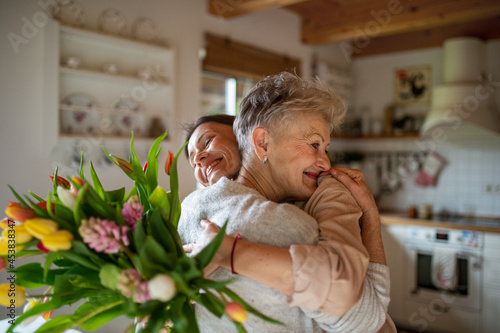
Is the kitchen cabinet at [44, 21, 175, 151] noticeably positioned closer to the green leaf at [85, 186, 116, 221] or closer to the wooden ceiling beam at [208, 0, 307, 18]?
the wooden ceiling beam at [208, 0, 307, 18]

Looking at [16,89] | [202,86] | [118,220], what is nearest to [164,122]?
[202,86]

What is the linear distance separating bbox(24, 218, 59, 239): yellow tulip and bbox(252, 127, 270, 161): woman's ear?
21.3 inches

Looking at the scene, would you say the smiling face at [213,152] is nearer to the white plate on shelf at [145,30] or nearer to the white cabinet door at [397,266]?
the white plate on shelf at [145,30]

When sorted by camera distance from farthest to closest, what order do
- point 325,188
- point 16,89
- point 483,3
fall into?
1. point 483,3
2. point 16,89
3. point 325,188

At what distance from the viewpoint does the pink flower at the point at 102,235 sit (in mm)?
707

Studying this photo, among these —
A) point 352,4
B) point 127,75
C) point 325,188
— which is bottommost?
point 325,188

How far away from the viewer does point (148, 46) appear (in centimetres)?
313

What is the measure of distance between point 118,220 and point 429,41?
5.06m

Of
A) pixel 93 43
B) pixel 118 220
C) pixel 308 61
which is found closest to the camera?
pixel 118 220

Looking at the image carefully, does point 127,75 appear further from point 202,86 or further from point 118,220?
point 118,220

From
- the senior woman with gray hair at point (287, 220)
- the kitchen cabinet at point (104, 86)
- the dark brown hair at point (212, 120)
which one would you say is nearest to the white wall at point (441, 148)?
the kitchen cabinet at point (104, 86)

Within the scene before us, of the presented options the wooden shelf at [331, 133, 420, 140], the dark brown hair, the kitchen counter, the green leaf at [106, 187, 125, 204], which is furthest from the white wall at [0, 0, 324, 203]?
the kitchen counter

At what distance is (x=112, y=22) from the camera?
3.03 meters

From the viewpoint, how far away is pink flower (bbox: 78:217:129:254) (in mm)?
707
